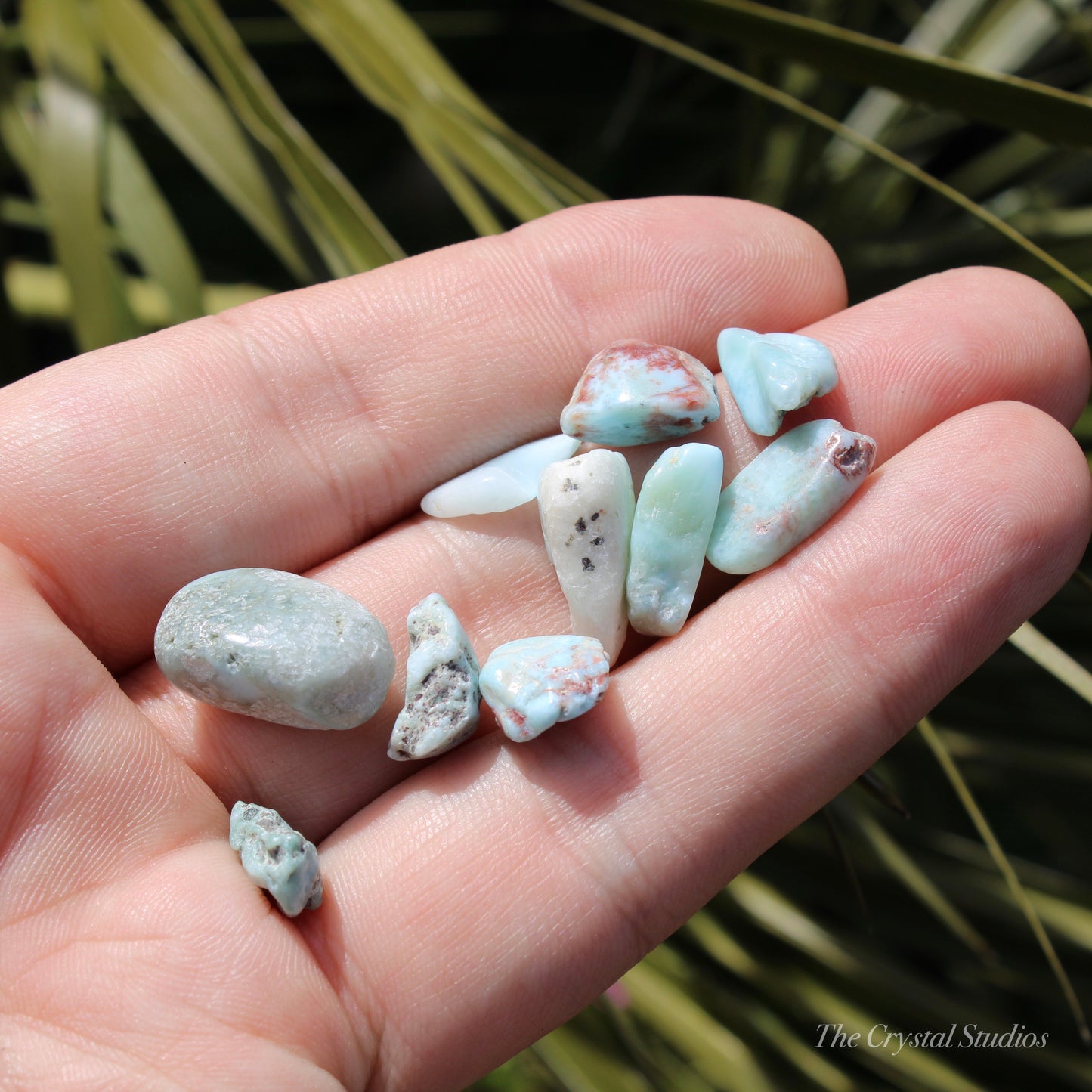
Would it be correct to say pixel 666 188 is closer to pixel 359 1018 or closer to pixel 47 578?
pixel 47 578

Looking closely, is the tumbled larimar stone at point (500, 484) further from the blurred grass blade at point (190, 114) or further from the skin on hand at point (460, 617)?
the blurred grass blade at point (190, 114)

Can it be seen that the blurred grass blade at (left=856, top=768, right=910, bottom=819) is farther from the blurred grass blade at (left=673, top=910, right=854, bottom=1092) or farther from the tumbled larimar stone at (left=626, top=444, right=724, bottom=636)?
the blurred grass blade at (left=673, top=910, right=854, bottom=1092)

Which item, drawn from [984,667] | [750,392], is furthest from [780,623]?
[984,667]

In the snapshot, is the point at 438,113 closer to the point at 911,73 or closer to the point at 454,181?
the point at 454,181

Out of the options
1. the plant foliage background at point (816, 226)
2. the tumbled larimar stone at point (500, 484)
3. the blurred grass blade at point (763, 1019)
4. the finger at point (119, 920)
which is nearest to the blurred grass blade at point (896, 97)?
the plant foliage background at point (816, 226)

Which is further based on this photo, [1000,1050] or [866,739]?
[1000,1050]

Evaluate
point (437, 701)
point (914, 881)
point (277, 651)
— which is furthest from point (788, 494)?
point (914, 881)

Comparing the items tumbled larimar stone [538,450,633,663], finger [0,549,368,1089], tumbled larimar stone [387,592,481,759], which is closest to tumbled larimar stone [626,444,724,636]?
tumbled larimar stone [538,450,633,663]

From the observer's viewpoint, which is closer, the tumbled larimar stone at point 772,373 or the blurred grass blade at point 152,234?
the tumbled larimar stone at point 772,373
